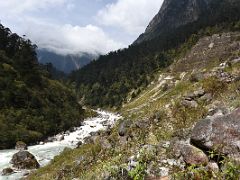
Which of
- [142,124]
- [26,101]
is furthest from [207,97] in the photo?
[26,101]

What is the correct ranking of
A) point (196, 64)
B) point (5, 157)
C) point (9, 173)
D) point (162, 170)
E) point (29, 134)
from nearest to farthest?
1. point (162, 170)
2. point (9, 173)
3. point (5, 157)
4. point (29, 134)
5. point (196, 64)

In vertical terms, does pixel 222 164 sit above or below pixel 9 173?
above

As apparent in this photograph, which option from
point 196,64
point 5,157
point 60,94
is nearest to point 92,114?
point 60,94

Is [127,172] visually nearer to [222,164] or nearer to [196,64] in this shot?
[222,164]

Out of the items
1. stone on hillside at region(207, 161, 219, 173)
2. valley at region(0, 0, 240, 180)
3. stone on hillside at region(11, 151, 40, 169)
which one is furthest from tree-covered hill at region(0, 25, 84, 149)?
stone on hillside at region(207, 161, 219, 173)

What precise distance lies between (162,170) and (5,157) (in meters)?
56.0

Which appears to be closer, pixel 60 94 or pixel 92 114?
pixel 60 94

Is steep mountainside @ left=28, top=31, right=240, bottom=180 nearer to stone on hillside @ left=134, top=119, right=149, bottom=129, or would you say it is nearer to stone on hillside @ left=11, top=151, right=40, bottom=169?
stone on hillside @ left=134, top=119, right=149, bottom=129

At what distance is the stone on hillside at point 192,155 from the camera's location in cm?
1519

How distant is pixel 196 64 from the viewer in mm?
148625

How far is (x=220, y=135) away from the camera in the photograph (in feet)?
50.9

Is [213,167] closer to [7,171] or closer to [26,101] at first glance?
[7,171]

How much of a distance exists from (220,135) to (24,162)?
46.9 m

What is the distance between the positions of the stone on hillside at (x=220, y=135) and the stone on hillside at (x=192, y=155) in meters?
0.40
